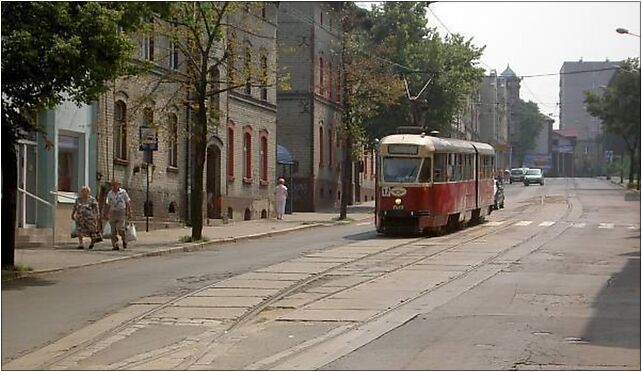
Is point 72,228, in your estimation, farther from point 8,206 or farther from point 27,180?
point 8,206

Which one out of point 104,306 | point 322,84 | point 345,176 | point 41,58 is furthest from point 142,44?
point 322,84

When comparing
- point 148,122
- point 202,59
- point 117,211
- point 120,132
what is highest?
point 202,59

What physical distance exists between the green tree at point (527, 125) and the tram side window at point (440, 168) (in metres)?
85.8

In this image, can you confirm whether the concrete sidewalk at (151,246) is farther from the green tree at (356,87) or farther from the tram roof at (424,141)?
the tram roof at (424,141)

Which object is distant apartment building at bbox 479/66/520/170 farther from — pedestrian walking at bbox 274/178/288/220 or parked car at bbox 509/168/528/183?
pedestrian walking at bbox 274/178/288/220

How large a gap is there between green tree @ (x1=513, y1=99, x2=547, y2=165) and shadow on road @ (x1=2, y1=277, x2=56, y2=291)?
100m

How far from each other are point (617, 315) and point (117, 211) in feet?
47.9

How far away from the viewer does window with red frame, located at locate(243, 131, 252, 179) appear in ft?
149

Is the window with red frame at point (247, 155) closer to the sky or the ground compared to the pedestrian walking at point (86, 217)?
closer to the sky

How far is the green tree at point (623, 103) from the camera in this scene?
74.1 metres

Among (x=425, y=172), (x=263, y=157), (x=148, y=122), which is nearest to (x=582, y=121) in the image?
(x=263, y=157)

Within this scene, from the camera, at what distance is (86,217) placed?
26.5 meters

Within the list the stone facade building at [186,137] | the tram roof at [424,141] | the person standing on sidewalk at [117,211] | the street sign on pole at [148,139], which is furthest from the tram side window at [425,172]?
the person standing on sidewalk at [117,211]

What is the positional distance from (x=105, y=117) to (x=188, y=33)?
14.3 ft
